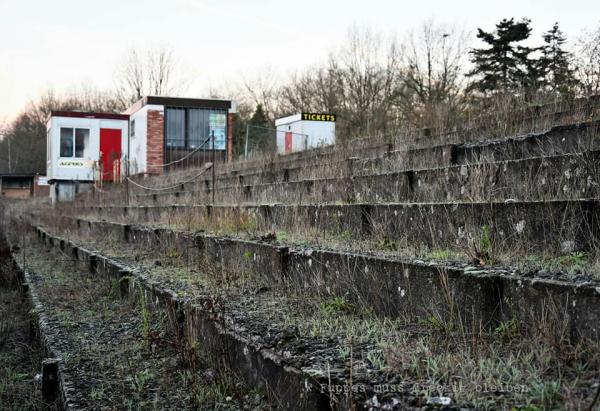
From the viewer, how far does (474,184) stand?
162 inches

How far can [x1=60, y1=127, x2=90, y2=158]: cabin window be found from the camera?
2834cm

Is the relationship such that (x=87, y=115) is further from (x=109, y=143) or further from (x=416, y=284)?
(x=416, y=284)

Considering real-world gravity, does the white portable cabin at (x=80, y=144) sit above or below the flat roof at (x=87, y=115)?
below

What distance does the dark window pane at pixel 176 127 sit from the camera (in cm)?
2483

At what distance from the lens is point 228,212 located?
716 cm

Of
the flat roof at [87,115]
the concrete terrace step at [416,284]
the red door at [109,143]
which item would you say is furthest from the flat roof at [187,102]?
the concrete terrace step at [416,284]

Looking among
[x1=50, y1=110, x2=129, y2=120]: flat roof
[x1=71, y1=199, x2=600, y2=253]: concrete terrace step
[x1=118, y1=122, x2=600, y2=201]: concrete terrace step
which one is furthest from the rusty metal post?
[x1=50, y1=110, x2=129, y2=120]: flat roof

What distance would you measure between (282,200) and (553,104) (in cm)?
340

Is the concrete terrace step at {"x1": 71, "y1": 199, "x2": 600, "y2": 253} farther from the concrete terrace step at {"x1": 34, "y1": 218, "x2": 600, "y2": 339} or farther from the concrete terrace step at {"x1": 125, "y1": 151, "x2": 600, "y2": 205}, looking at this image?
the concrete terrace step at {"x1": 34, "y1": 218, "x2": 600, "y2": 339}

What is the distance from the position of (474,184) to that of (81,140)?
90.2 ft

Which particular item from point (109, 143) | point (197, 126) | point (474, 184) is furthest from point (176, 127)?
point (474, 184)

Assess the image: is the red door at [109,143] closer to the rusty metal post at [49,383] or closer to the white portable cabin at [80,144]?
the white portable cabin at [80,144]

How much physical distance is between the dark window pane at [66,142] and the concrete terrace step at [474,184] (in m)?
23.6

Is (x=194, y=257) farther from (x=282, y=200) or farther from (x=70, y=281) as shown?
(x=70, y=281)
